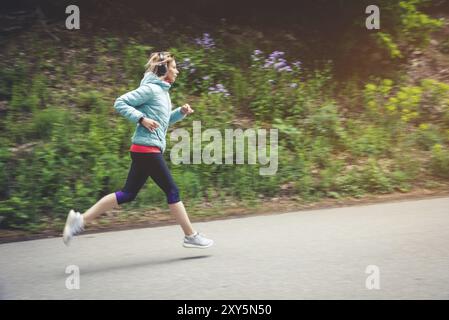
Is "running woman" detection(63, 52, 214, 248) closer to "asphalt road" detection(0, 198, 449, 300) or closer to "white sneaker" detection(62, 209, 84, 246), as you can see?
"white sneaker" detection(62, 209, 84, 246)

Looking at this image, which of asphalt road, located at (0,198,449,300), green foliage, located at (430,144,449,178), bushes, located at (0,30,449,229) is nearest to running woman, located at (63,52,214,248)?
asphalt road, located at (0,198,449,300)

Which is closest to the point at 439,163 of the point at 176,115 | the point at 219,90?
the point at 219,90

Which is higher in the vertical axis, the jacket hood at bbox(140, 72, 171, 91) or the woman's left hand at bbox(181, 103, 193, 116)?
the jacket hood at bbox(140, 72, 171, 91)

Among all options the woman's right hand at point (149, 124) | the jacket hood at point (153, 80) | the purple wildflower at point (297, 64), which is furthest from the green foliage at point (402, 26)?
the woman's right hand at point (149, 124)

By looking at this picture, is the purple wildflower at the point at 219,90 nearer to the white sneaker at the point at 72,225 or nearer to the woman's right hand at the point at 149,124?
the woman's right hand at the point at 149,124

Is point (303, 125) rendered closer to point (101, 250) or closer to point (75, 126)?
point (75, 126)

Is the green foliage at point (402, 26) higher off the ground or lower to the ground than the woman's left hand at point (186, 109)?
higher

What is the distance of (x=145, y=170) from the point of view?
5.36 meters

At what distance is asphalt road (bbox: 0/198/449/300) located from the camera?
4.53 metres

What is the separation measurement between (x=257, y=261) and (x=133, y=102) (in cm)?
178

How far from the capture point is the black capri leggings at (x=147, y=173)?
5.31 meters

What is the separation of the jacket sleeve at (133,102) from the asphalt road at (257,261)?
1328mm

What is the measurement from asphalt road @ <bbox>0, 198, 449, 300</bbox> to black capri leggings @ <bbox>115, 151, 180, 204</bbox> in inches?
23.6

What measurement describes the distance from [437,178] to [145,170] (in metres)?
4.88
